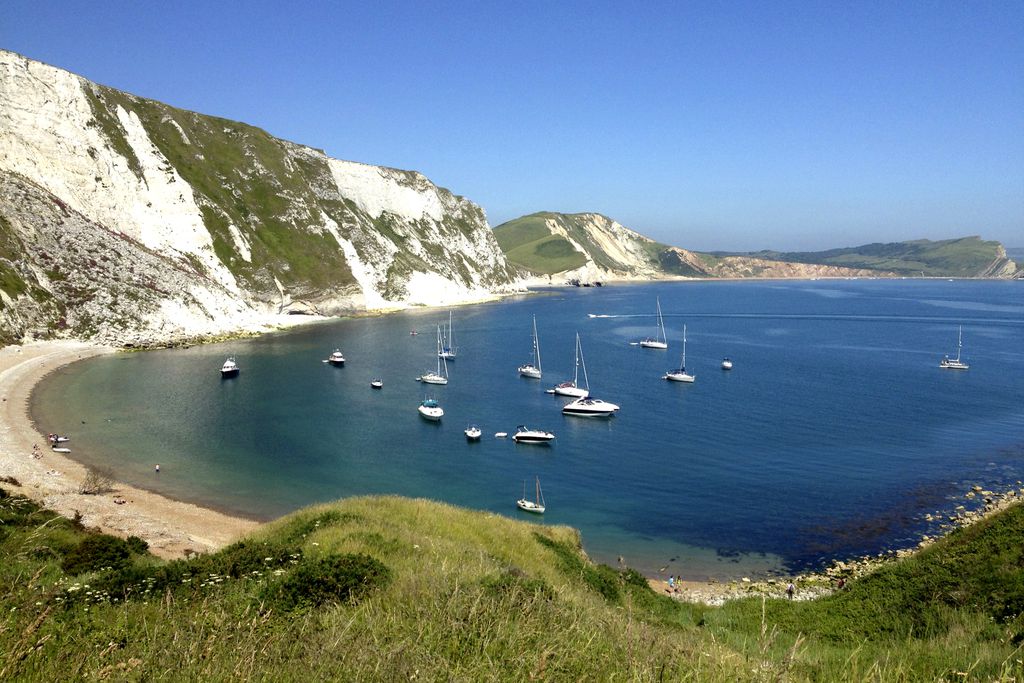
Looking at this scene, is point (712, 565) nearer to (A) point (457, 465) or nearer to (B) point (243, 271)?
(A) point (457, 465)

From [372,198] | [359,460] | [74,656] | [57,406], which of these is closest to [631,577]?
[74,656]

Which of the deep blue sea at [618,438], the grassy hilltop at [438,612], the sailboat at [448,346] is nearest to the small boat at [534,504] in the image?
the deep blue sea at [618,438]

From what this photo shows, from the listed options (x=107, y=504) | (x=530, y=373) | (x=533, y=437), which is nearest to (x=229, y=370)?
(x=530, y=373)

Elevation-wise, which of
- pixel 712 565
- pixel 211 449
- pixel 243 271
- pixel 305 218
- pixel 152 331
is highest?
pixel 305 218

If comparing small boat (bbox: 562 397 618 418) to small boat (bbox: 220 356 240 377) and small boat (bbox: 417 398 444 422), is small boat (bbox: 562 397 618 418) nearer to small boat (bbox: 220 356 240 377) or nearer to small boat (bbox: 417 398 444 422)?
small boat (bbox: 417 398 444 422)

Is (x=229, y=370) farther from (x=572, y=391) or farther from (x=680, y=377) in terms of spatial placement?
(x=680, y=377)
